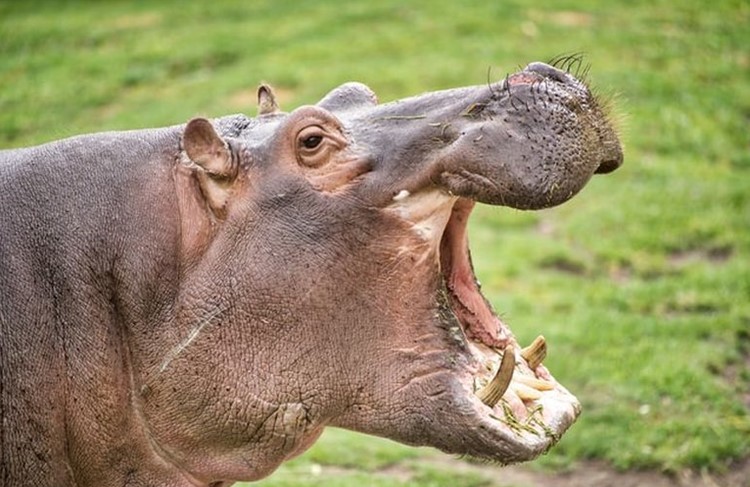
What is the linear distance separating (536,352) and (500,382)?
39cm

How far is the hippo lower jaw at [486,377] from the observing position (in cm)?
359

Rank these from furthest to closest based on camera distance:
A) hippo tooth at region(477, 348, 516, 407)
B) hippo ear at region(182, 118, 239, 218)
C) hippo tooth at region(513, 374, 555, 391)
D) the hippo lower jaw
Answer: hippo tooth at region(513, 374, 555, 391) < hippo ear at region(182, 118, 239, 218) < the hippo lower jaw < hippo tooth at region(477, 348, 516, 407)

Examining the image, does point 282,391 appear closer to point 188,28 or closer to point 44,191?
point 44,191

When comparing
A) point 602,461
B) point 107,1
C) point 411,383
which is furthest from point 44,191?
point 107,1

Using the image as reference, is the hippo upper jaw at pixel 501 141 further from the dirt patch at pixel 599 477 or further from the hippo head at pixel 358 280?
the dirt patch at pixel 599 477

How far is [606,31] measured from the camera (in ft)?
46.2

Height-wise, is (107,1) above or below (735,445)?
above

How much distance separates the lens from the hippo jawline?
3.59 meters

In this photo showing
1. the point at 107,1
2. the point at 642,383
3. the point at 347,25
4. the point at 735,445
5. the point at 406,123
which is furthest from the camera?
the point at 107,1

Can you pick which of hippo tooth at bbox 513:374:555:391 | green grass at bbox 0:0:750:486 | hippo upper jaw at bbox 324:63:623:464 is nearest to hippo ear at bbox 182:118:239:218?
hippo upper jaw at bbox 324:63:623:464

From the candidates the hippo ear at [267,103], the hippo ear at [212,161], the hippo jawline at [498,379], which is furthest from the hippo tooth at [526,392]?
the hippo ear at [267,103]

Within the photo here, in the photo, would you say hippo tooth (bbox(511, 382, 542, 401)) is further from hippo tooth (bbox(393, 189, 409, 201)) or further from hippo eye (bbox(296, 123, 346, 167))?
hippo eye (bbox(296, 123, 346, 167))

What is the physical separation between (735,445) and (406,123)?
146 inches

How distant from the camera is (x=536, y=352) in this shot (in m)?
3.91
